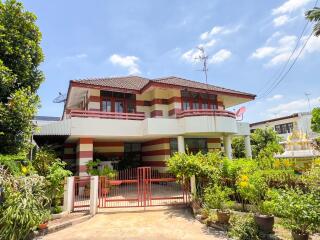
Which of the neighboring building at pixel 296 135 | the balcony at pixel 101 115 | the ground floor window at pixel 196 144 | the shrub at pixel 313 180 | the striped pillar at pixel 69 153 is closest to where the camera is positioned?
the shrub at pixel 313 180

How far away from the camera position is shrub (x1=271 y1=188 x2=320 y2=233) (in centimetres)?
535

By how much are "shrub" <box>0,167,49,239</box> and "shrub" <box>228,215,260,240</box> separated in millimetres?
5814

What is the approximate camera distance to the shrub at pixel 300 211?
17.5 ft

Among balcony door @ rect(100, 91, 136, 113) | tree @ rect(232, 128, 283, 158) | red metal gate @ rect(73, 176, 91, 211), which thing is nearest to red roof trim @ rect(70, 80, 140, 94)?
balcony door @ rect(100, 91, 136, 113)

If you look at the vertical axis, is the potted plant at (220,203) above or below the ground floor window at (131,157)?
below

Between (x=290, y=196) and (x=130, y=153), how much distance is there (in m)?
13.0

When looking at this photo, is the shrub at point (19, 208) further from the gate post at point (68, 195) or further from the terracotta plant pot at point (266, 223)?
the terracotta plant pot at point (266, 223)

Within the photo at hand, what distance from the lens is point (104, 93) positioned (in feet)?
51.5

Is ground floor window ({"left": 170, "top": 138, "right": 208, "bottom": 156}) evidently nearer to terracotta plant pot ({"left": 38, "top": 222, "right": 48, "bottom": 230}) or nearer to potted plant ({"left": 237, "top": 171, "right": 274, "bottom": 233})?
potted plant ({"left": 237, "top": 171, "right": 274, "bottom": 233})

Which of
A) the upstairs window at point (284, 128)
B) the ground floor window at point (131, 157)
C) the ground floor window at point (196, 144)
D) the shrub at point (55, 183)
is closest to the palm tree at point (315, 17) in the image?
the ground floor window at point (196, 144)

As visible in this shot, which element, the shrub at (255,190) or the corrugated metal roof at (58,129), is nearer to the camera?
the shrub at (255,190)

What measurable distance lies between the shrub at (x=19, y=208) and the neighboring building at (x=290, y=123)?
29142mm

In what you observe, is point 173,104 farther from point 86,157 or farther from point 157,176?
point 86,157

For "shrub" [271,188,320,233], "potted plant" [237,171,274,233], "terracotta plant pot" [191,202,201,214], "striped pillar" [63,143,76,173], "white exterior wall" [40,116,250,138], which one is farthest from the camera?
"striped pillar" [63,143,76,173]
